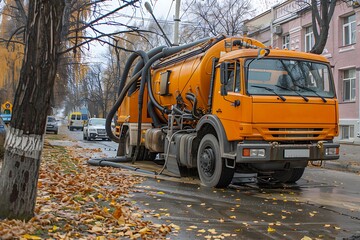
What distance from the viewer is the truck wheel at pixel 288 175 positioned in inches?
381

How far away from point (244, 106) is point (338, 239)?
3.46 m

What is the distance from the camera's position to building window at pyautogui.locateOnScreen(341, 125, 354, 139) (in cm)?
2272

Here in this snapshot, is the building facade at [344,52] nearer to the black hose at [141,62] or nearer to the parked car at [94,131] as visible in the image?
the black hose at [141,62]

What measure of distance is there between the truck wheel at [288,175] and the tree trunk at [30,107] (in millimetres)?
6522

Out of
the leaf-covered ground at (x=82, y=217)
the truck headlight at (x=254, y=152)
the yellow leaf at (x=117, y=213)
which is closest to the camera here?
the leaf-covered ground at (x=82, y=217)

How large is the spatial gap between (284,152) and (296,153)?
28 centimetres

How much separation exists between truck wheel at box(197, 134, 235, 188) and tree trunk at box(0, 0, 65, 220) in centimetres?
467

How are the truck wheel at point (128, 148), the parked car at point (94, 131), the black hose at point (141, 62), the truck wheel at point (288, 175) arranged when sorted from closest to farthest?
1. the truck wheel at point (288, 175)
2. the black hose at point (141, 62)
3. the truck wheel at point (128, 148)
4. the parked car at point (94, 131)

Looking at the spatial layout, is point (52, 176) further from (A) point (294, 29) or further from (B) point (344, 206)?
(A) point (294, 29)

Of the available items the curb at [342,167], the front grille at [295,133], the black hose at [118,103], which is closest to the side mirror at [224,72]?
the front grille at [295,133]

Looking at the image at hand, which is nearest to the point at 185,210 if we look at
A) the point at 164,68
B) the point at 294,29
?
the point at 164,68

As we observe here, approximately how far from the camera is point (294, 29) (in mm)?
27766

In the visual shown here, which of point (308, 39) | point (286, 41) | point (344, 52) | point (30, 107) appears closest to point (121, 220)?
point (30, 107)

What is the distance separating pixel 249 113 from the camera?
781 centimetres
